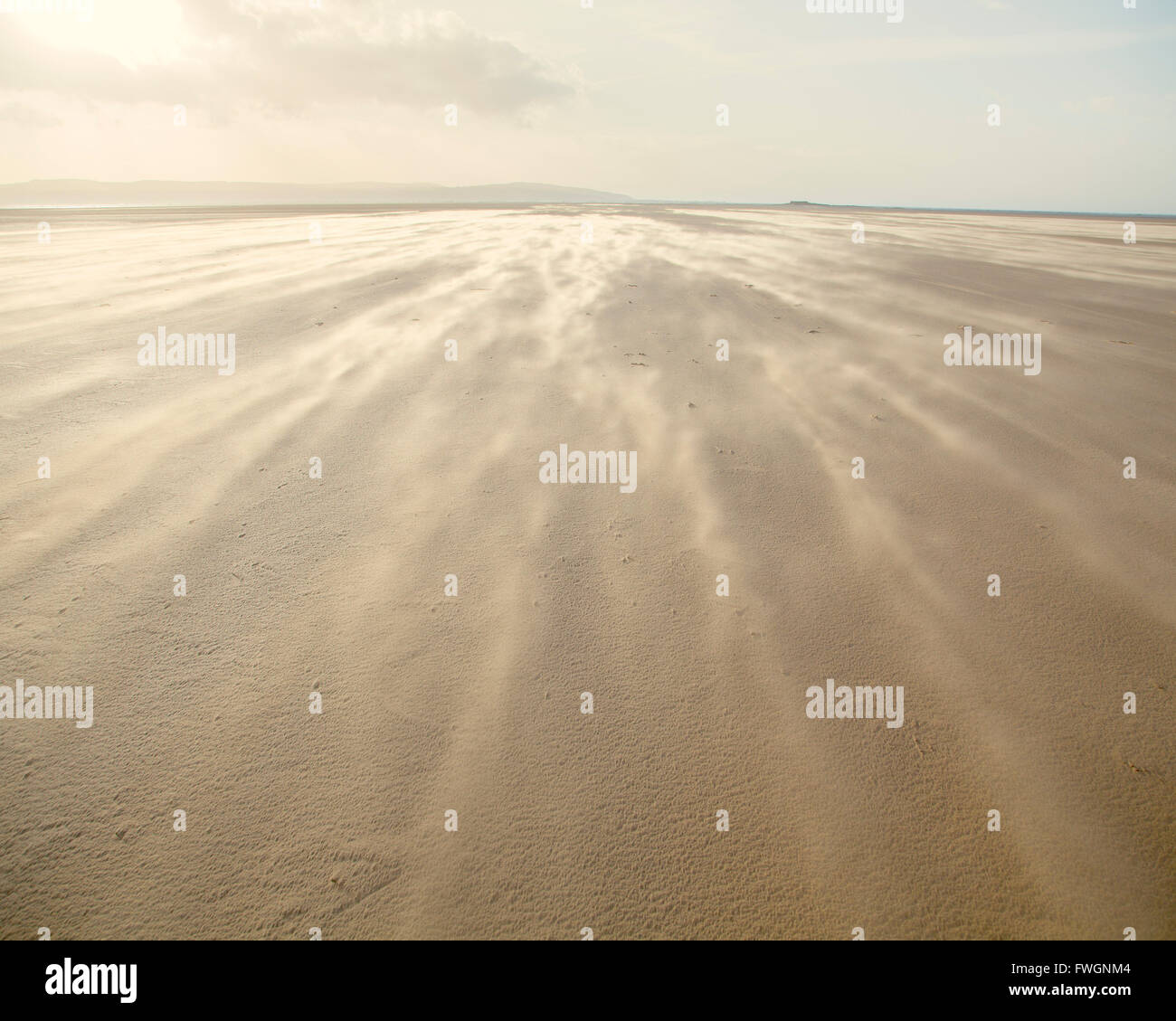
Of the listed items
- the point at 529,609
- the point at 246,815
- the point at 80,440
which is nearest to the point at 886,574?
the point at 529,609

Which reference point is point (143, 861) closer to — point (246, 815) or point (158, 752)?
point (246, 815)

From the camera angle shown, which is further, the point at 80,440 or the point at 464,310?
the point at 464,310

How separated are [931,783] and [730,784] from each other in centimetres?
62

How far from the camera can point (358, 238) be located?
1352 cm

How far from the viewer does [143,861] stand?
1507 millimetres

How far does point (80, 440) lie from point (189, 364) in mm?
1479

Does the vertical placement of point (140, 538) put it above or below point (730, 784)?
above

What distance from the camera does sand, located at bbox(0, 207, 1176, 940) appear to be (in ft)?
4.91

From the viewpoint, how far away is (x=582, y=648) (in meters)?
2.18

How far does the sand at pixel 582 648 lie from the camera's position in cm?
150

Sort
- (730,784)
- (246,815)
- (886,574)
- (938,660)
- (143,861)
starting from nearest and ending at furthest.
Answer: (143,861) → (246,815) → (730,784) → (938,660) → (886,574)

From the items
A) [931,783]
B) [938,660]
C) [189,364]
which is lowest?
[931,783]

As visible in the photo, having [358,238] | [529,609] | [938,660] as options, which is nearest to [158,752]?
[529,609]
